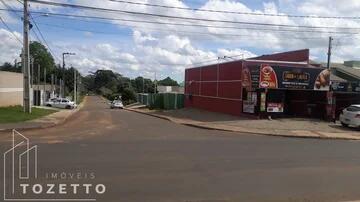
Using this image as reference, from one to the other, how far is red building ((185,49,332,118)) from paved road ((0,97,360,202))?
55.9 ft

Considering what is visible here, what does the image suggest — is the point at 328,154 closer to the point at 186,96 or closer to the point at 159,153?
the point at 159,153

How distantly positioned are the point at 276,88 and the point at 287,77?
3.84 feet

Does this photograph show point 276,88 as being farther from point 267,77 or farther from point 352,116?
point 352,116

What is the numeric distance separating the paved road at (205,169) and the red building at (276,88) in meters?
17.0

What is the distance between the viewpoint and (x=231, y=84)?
40.3 m

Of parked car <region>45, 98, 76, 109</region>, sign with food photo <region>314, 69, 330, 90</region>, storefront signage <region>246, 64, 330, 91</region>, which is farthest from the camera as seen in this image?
parked car <region>45, 98, 76, 109</region>

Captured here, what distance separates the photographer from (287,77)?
36219 millimetres

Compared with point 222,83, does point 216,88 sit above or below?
below

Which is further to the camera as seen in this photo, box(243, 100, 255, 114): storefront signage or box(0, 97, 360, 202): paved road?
box(243, 100, 255, 114): storefront signage

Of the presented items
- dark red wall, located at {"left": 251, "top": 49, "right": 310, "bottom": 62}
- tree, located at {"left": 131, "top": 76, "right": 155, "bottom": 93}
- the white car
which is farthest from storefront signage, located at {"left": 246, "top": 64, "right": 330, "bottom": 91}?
tree, located at {"left": 131, "top": 76, "right": 155, "bottom": 93}

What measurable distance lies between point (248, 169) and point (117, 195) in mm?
4570
